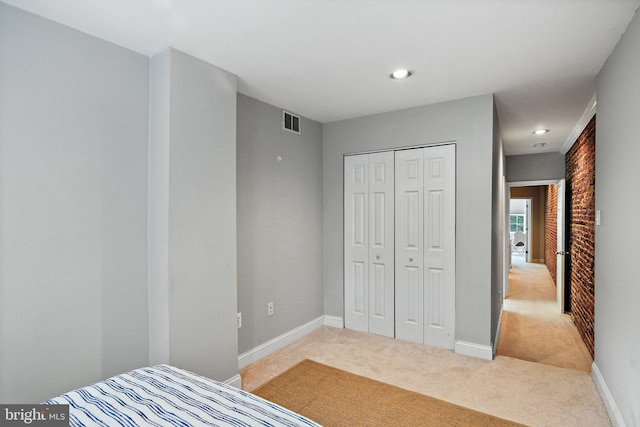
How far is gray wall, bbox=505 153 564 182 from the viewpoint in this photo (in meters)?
5.96

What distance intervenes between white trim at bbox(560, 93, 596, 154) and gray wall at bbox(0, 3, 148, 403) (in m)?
4.00

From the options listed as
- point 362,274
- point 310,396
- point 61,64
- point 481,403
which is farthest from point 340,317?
point 61,64

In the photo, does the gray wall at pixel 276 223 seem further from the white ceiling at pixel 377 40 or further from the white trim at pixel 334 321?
the white ceiling at pixel 377 40

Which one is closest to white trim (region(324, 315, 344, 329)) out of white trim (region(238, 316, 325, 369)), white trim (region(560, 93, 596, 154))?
white trim (region(238, 316, 325, 369))

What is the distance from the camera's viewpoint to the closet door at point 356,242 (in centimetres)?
405

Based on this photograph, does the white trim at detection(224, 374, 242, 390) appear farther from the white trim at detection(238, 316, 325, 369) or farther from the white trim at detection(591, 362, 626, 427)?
the white trim at detection(591, 362, 626, 427)

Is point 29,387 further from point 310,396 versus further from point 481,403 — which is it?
point 481,403

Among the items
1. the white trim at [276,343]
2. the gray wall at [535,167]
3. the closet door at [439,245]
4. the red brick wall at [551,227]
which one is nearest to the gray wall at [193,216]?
the white trim at [276,343]

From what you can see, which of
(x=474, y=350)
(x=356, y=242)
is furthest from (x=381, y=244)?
(x=474, y=350)

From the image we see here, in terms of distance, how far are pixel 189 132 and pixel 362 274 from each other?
100 inches

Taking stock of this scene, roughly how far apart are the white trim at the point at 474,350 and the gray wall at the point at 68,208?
2.80 m

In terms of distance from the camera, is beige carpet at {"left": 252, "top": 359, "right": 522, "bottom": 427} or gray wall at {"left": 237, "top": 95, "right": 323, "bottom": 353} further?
gray wall at {"left": 237, "top": 95, "right": 323, "bottom": 353}

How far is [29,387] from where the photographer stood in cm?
184

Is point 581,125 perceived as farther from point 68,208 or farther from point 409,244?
point 68,208
